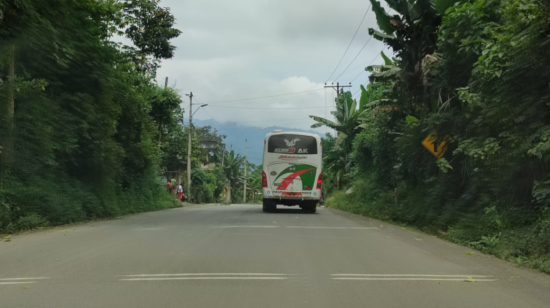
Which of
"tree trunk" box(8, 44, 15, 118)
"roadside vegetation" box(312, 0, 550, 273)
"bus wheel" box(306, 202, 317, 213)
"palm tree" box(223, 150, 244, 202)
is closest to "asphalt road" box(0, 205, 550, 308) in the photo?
"roadside vegetation" box(312, 0, 550, 273)

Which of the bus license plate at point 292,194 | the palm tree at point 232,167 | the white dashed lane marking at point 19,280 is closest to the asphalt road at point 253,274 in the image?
the white dashed lane marking at point 19,280

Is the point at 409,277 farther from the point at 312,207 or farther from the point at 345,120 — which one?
the point at 345,120

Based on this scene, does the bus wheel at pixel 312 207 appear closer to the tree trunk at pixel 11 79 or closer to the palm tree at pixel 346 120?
the palm tree at pixel 346 120

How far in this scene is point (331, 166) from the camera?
36812mm

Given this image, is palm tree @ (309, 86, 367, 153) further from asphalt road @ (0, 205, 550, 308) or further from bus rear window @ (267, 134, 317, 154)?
asphalt road @ (0, 205, 550, 308)

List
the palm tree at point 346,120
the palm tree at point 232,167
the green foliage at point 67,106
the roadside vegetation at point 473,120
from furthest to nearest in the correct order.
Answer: the palm tree at point 232,167 → the palm tree at point 346,120 → the green foliage at point 67,106 → the roadside vegetation at point 473,120

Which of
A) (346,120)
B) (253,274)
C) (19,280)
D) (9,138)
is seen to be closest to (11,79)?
(9,138)

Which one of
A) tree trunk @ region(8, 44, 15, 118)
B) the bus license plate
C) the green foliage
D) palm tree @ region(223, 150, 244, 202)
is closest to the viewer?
tree trunk @ region(8, 44, 15, 118)

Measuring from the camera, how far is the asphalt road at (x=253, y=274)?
18.5 ft

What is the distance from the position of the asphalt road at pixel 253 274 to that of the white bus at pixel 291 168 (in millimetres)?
10712

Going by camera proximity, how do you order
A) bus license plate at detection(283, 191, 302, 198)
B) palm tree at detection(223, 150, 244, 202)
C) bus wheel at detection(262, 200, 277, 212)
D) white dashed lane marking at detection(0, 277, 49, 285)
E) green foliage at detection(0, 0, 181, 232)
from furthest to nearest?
palm tree at detection(223, 150, 244, 202) → bus wheel at detection(262, 200, 277, 212) → bus license plate at detection(283, 191, 302, 198) → green foliage at detection(0, 0, 181, 232) → white dashed lane marking at detection(0, 277, 49, 285)

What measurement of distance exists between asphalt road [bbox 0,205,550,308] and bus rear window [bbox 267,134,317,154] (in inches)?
439

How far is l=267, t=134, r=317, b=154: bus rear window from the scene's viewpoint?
22.3 metres

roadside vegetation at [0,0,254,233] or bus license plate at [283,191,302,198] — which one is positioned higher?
roadside vegetation at [0,0,254,233]
